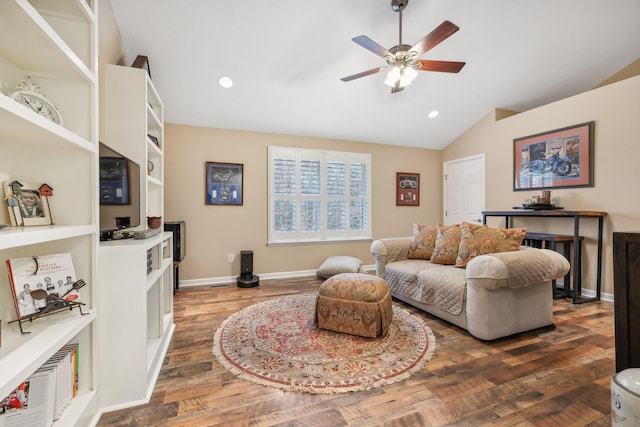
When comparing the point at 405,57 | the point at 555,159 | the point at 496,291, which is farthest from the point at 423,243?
the point at 555,159

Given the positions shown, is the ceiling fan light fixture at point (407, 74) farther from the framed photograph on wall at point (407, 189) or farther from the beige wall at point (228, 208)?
the framed photograph on wall at point (407, 189)

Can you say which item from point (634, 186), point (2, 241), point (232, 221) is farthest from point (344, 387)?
point (634, 186)

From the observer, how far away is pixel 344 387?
164 centimetres

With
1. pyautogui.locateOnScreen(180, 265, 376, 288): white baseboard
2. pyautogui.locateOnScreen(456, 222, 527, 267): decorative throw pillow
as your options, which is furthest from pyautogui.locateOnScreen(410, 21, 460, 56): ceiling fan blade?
pyautogui.locateOnScreen(180, 265, 376, 288): white baseboard

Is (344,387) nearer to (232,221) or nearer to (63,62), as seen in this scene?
(63,62)

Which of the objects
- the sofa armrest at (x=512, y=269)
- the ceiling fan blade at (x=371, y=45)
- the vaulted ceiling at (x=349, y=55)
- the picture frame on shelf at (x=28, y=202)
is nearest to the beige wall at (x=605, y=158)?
the vaulted ceiling at (x=349, y=55)

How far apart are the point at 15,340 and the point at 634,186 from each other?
16.5 feet

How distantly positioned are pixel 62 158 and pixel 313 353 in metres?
1.89

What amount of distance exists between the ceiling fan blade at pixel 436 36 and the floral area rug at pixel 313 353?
90.9 inches

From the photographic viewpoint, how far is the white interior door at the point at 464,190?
15.3ft

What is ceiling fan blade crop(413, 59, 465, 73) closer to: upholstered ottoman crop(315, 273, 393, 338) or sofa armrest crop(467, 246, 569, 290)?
sofa armrest crop(467, 246, 569, 290)

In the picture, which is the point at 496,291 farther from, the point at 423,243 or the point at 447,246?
the point at 423,243

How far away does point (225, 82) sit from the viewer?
10.6 feet

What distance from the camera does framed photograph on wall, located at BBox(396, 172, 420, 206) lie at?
5117 mm
